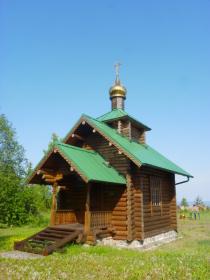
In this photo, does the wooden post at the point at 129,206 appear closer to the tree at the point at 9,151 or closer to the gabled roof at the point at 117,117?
the gabled roof at the point at 117,117

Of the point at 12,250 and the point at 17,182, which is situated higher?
the point at 17,182

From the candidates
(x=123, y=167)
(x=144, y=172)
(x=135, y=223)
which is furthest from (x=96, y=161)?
(x=135, y=223)

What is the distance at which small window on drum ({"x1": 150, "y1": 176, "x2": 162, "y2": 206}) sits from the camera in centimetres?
1732

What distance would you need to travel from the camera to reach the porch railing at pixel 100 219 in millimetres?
14316

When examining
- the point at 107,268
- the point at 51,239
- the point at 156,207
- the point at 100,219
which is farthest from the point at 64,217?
the point at 107,268

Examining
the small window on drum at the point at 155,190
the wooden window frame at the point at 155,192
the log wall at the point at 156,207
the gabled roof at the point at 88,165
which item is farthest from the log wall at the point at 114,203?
the small window on drum at the point at 155,190

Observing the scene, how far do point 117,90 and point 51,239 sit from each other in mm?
12421

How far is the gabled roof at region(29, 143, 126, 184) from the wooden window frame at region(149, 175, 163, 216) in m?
2.60

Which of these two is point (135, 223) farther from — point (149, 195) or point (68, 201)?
point (68, 201)

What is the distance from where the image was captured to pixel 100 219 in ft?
48.7

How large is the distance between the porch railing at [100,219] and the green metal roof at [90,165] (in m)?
1.83

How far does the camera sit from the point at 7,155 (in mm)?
34312

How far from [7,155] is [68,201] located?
19.4 m

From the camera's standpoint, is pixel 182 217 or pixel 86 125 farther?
pixel 182 217
